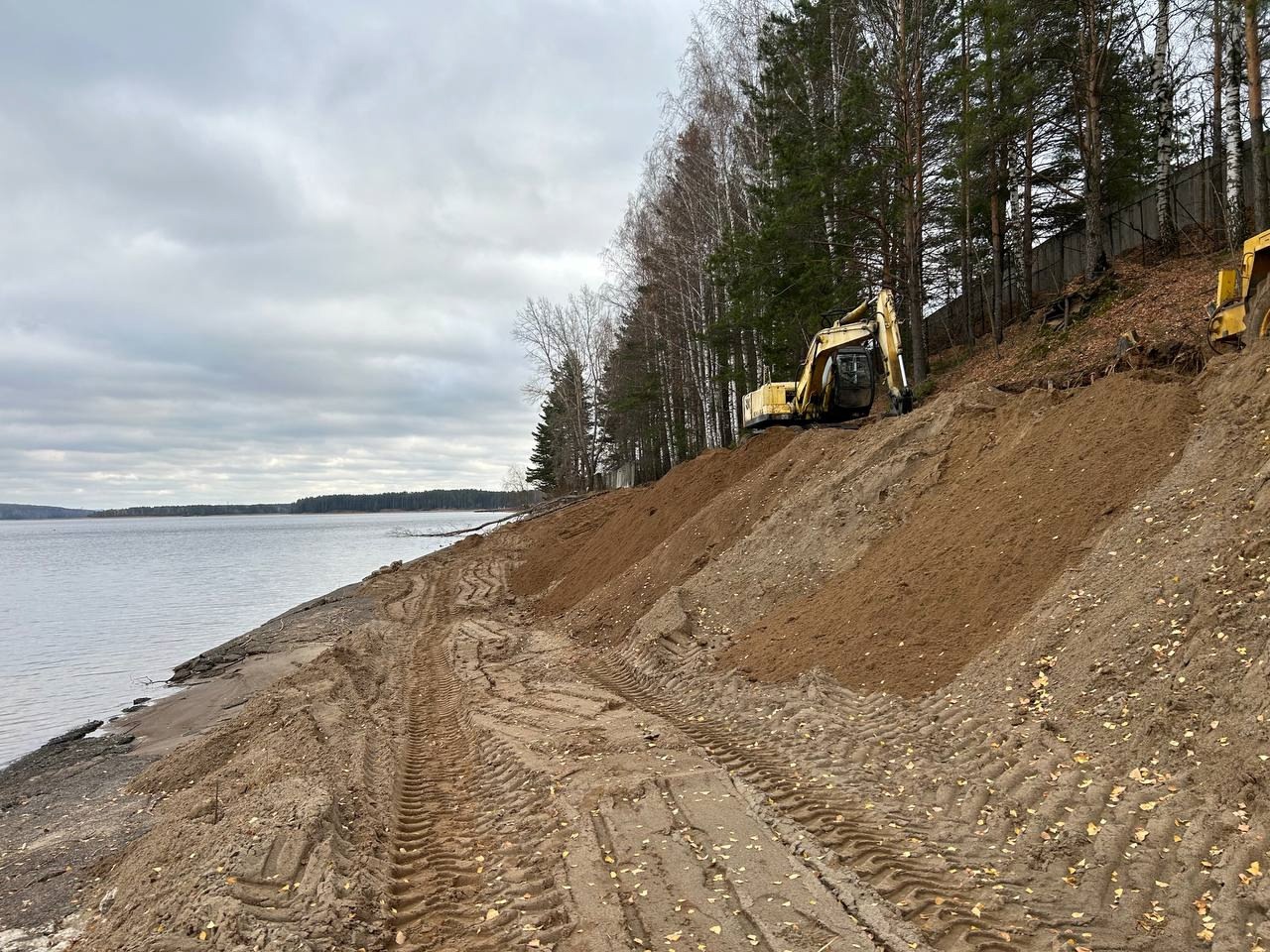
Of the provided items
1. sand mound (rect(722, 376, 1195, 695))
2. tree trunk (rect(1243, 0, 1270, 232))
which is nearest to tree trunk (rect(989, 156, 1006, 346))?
tree trunk (rect(1243, 0, 1270, 232))

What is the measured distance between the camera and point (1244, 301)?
1064 cm

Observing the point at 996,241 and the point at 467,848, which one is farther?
the point at 996,241

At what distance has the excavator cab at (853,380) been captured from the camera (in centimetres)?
1691

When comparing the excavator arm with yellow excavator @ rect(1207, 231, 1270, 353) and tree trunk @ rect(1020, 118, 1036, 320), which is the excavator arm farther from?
tree trunk @ rect(1020, 118, 1036, 320)

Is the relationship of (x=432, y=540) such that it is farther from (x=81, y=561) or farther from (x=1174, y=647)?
(x=1174, y=647)

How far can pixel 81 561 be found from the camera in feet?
162

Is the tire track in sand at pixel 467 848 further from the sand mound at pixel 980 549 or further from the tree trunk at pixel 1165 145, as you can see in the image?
the tree trunk at pixel 1165 145

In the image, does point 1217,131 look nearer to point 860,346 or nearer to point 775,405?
point 860,346

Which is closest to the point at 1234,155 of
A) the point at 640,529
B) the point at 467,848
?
the point at 640,529

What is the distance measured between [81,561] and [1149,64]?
60213 mm

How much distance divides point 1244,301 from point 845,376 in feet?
24.8

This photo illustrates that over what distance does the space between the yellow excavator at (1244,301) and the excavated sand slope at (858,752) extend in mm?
1917

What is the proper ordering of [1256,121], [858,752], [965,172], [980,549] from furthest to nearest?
[965,172] → [1256,121] → [980,549] → [858,752]

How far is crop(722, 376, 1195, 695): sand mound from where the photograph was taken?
302 inches
